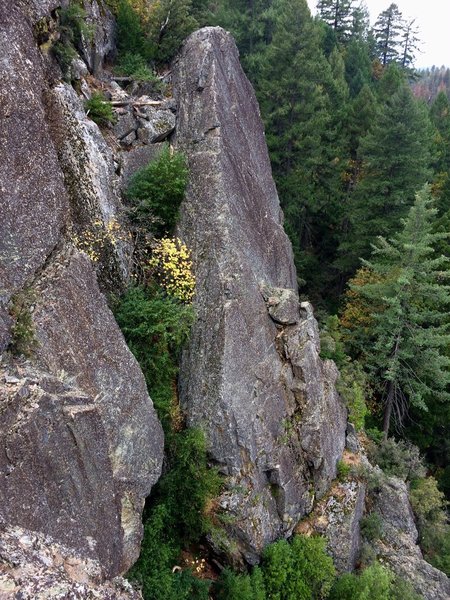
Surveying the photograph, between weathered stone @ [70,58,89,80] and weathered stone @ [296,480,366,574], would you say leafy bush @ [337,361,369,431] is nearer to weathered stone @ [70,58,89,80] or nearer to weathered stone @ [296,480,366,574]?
weathered stone @ [296,480,366,574]

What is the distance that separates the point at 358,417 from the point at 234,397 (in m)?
6.97

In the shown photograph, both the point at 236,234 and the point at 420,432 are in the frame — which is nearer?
the point at 236,234

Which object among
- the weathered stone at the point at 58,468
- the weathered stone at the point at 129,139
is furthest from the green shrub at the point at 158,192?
the weathered stone at the point at 58,468

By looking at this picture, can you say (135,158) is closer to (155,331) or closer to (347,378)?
(155,331)

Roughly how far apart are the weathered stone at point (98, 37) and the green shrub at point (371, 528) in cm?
1513

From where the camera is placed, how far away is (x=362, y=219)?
70.2ft

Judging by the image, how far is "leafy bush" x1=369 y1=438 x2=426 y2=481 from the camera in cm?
1552

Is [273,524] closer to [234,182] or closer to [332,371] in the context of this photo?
[332,371]

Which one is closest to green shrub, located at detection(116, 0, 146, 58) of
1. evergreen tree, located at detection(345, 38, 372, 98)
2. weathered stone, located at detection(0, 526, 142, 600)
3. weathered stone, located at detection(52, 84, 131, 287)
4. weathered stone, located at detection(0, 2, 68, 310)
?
weathered stone, located at detection(52, 84, 131, 287)

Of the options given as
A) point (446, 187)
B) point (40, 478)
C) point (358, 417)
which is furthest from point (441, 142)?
point (40, 478)

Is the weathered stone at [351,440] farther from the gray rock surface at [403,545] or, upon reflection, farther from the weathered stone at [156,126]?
the weathered stone at [156,126]

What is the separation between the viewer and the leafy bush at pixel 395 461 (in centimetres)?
1552

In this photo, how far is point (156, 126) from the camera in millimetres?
12703

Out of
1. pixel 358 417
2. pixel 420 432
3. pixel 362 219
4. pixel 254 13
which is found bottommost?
pixel 420 432
